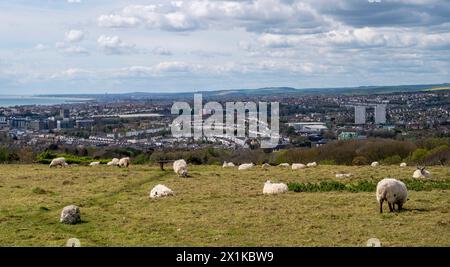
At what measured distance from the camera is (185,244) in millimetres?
14219

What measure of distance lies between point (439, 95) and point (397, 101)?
10721 mm

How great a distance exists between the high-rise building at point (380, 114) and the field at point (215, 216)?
94932 millimetres

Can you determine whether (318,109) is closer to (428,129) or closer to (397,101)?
(397,101)

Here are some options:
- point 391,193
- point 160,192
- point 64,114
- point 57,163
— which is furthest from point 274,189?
point 64,114

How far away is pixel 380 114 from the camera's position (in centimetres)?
12762

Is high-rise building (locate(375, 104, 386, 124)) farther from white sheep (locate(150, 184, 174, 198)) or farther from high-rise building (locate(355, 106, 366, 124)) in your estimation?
white sheep (locate(150, 184, 174, 198))

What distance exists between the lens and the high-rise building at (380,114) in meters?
122

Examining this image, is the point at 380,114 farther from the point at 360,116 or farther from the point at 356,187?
the point at 356,187

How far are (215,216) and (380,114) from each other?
4527 inches

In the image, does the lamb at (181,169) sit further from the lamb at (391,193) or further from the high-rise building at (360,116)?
the high-rise building at (360,116)

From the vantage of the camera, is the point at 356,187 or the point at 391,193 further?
the point at 356,187

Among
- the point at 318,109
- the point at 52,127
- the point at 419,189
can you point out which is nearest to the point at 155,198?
the point at 419,189

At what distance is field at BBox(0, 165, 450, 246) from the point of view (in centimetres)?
1481

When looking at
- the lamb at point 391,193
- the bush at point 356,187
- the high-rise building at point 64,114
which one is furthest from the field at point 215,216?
the high-rise building at point 64,114
